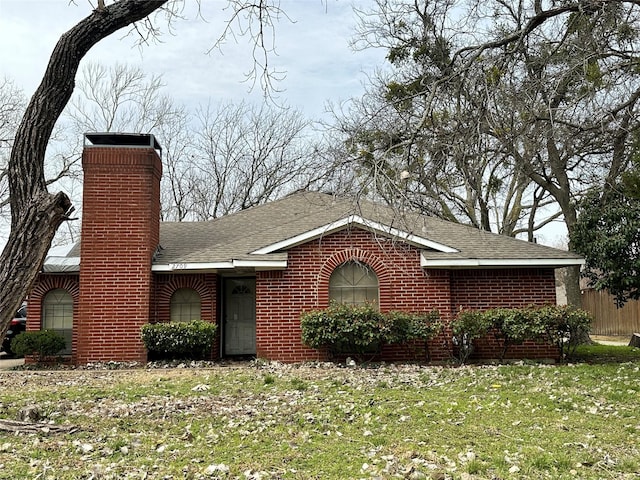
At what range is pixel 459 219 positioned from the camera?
27.9 meters

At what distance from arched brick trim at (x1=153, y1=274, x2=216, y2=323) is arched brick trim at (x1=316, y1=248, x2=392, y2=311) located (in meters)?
2.82

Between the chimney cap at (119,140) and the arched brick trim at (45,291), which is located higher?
the chimney cap at (119,140)

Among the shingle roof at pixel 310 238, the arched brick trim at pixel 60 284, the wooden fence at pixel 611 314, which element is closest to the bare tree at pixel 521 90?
the shingle roof at pixel 310 238

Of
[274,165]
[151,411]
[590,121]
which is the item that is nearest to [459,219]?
[274,165]

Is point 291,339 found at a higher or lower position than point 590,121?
Result: lower

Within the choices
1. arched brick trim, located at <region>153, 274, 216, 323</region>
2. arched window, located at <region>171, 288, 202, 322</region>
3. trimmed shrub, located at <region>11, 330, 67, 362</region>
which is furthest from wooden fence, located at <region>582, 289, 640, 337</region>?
trimmed shrub, located at <region>11, 330, 67, 362</region>

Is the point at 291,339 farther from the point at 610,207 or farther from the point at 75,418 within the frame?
the point at 610,207

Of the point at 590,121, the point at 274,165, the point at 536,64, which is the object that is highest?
the point at 274,165

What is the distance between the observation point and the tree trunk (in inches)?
263

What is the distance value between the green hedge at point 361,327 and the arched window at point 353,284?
83cm

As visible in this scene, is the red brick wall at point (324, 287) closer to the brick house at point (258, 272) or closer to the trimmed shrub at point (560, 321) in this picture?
the brick house at point (258, 272)

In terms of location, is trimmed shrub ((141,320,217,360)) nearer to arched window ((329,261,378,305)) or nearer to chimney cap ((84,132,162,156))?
arched window ((329,261,378,305))

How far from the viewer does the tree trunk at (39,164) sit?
22.0ft

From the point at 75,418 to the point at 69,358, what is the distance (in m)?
8.07
